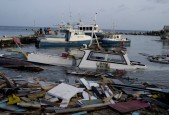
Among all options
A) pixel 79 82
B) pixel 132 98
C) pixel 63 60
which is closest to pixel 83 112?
pixel 132 98

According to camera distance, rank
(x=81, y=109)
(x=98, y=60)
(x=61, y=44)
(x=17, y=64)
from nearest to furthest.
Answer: (x=81, y=109) < (x=98, y=60) < (x=17, y=64) < (x=61, y=44)

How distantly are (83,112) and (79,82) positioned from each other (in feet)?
14.1

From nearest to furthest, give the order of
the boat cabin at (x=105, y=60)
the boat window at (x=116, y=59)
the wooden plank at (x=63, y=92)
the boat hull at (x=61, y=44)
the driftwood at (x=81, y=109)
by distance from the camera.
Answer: the driftwood at (x=81, y=109), the wooden plank at (x=63, y=92), the boat cabin at (x=105, y=60), the boat window at (x=116, y=59), the boat hull at (x=61, y=44)

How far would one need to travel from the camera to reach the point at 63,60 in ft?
72.1

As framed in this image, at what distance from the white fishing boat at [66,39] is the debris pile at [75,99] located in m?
39.0

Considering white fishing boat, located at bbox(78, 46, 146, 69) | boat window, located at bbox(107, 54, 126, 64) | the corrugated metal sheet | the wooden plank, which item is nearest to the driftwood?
the corrugated metal sheet

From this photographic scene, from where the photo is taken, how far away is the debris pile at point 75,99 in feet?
32.8

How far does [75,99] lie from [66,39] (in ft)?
140

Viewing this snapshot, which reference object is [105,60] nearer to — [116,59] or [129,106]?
[116,59]

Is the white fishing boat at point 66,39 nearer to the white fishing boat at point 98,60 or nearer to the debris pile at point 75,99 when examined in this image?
the white fishing boat at point 98,60

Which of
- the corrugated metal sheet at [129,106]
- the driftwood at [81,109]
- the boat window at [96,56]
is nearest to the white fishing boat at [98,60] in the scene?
the boat window at [96,56]

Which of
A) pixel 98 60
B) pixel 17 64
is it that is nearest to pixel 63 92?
pixel 98 60

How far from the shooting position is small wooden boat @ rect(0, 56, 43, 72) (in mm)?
21250

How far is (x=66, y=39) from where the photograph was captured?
5362cm
